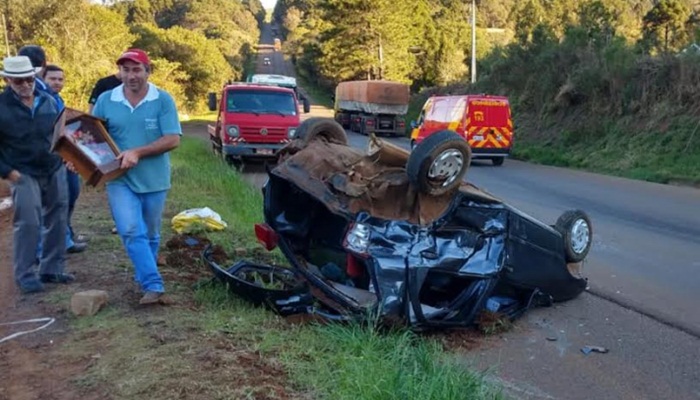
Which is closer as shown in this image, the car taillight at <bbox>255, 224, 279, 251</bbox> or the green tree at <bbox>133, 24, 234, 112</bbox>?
the car taillight at <bbox>255, 224, 279, 251</bbox>

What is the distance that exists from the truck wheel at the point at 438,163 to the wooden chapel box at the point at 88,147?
2011 mm

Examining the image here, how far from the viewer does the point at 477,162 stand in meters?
20.3

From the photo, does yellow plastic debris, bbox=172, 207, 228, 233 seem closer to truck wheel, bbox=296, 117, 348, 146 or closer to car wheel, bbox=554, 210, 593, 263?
truck wheel, bbox=296, 117, 348, 146

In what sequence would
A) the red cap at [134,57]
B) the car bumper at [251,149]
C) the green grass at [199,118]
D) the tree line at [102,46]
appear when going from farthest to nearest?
the green grass at [199,118]
the tree line at [102,46]
the car bumper at [251,149]
the red cap at [134,57]

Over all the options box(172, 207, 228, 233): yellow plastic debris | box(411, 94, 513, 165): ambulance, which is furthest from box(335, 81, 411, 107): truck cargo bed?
box(172, 207, 228, 233): yellow plastic debris

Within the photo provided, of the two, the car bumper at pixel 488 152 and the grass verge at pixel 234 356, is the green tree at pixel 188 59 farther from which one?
the grass verge at pixel 234 356

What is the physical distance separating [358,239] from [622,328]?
7.33 ft

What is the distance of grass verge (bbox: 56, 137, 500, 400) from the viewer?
356 centimetres

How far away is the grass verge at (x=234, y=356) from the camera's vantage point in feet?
11.7

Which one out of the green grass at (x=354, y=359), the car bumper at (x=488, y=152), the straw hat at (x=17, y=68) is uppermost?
the straw hat at (x=17, y=68)

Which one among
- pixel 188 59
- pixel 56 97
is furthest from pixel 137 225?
pixel 188 59

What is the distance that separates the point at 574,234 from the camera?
5742mm

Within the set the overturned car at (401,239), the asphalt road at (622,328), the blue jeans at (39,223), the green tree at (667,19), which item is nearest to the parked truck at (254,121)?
the asphalt road at (622,328)

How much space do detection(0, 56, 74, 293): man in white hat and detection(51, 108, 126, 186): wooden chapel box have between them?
0.81 meters
